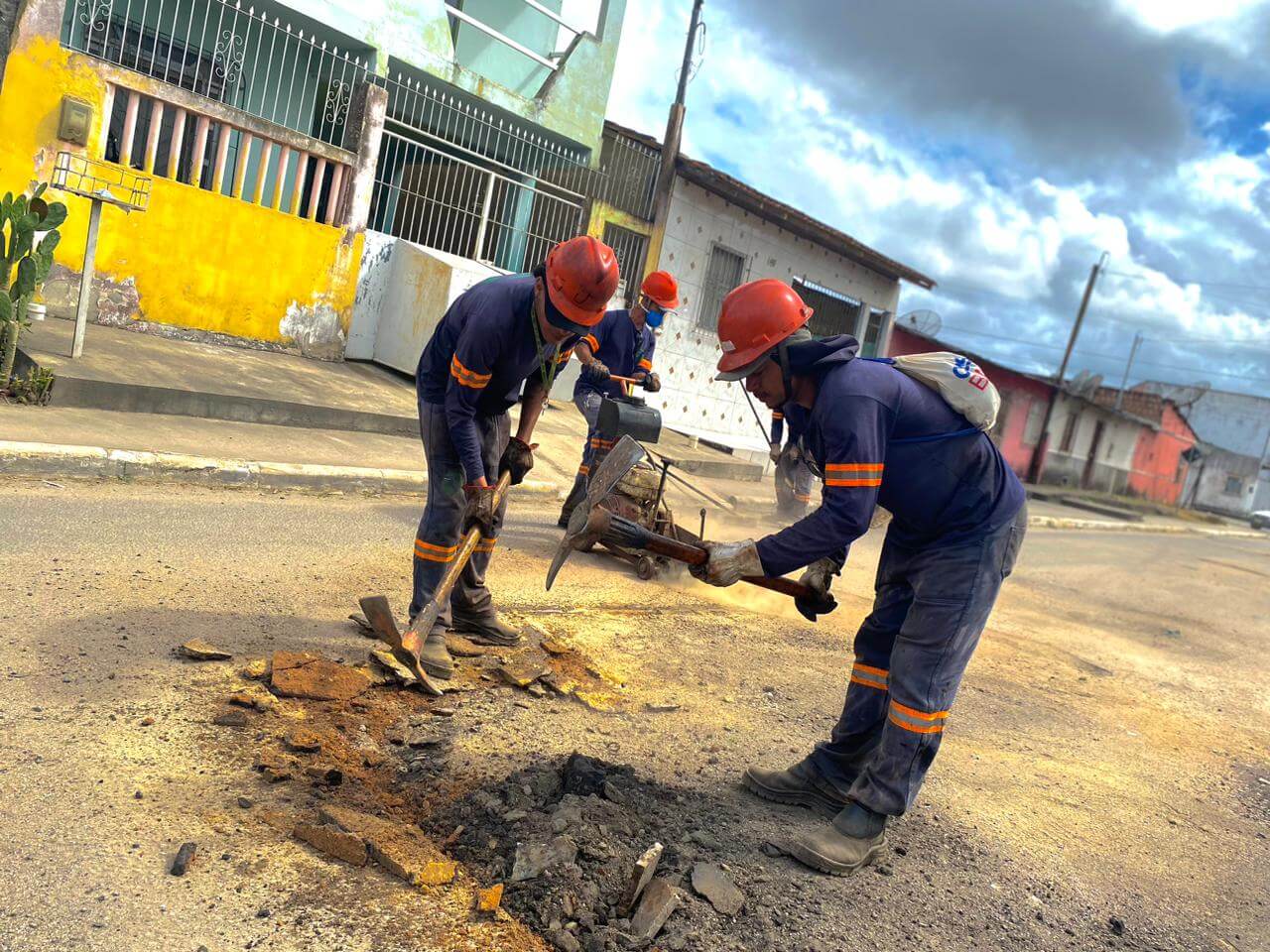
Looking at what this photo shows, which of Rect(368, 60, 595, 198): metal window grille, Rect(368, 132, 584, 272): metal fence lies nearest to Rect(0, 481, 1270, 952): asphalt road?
Rect(368, 132, 584, 272): metal fence

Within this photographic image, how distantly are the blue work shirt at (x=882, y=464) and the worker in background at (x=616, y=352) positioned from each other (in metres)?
4.03

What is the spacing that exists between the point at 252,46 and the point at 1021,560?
11.0 metres

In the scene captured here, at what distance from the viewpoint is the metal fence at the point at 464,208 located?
12.4 meters

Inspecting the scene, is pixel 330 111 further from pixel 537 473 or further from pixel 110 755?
pixel 110 755

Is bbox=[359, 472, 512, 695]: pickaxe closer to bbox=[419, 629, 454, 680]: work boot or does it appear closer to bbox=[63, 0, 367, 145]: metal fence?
bbox=[419, 629, 454, 680]: work boot

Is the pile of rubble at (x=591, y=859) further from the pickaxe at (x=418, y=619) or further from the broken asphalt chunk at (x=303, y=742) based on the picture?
the pickaxe at (x=418, y=619)

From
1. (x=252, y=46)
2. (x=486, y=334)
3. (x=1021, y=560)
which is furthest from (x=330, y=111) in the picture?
(x=1021, y=560)

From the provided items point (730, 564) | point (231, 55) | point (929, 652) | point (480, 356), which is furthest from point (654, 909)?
point (231, 55)

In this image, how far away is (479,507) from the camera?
153 inches

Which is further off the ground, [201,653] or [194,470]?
[194,470]

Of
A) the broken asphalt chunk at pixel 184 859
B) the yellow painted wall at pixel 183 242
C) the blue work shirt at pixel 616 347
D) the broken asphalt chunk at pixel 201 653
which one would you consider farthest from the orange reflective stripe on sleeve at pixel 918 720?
the yellow painted wall at pixel 183 242

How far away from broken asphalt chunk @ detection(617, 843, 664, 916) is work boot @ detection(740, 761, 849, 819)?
936mm

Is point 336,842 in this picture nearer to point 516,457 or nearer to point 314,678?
point 314,678

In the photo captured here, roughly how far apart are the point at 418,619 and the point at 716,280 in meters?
14.3
